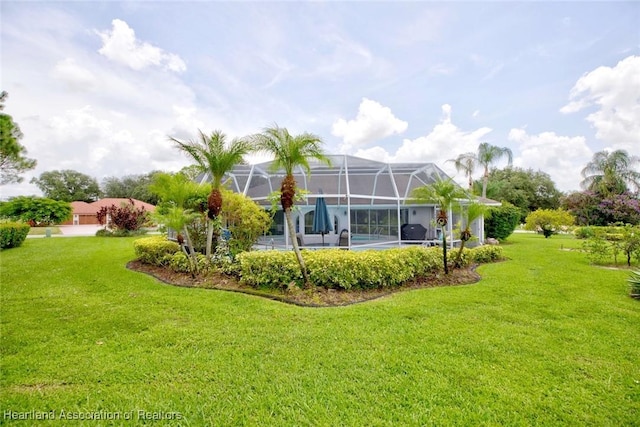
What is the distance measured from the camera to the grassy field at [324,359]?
3.18 m

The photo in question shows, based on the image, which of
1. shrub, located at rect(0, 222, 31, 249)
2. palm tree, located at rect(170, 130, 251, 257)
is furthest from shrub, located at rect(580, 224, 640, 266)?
shrub, located at rect(0, 222, 31, 249)

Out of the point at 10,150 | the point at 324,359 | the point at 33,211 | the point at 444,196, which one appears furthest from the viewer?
the point at 33,211

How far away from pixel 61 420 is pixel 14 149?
9.92 m

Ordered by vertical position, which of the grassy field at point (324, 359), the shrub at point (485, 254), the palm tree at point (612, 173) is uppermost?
the palm tree at point (612, 173)

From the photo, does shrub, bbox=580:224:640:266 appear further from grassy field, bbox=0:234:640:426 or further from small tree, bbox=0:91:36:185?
small tree, bbox=0:91:36:185

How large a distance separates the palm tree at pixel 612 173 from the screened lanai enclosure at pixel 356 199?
25.4 metres

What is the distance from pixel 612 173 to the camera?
3059cm

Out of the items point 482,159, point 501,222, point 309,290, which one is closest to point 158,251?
point 309,290

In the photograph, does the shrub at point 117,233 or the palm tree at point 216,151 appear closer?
the palm tree at point 216,151

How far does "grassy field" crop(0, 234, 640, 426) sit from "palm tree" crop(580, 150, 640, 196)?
32220 mm

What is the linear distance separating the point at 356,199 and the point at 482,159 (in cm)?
2030

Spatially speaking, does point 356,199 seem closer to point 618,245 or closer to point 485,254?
point 485,254

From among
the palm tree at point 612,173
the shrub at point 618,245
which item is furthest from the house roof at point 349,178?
the palm tree at point 612,173

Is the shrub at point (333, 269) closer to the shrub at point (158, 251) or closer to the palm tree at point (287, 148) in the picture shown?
the palm tree at point (287, 148)
